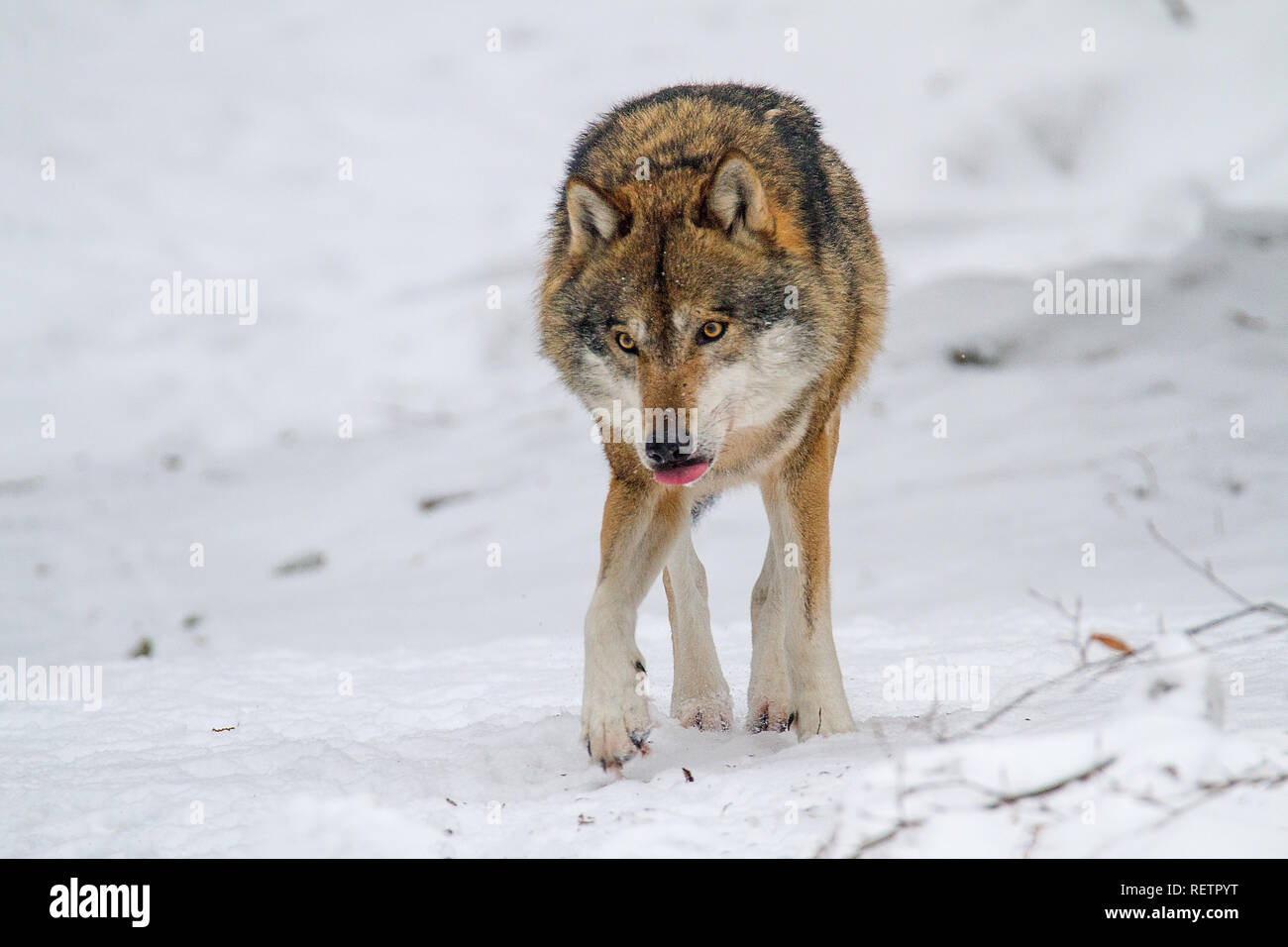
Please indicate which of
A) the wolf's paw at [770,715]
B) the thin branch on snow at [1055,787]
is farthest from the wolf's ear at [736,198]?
the thin branch on snow at [1055,787]

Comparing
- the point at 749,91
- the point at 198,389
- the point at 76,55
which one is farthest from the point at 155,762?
the point at 76,55

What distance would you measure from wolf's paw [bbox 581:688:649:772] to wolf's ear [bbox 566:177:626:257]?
4.95ft

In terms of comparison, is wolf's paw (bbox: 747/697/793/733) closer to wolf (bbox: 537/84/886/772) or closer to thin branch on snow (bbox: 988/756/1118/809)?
wolf (bbox: 537/84/886/772)

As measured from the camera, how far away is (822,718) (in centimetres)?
394

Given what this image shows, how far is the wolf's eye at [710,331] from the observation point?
3590mm

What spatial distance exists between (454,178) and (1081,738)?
34.9ft

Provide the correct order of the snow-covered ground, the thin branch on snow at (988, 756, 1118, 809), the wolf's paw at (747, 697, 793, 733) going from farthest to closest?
the wolf's paw at (747, 697, 793, 733), the snow-covered ground, the thin branch on snow at (988, 756, 1118, 809)

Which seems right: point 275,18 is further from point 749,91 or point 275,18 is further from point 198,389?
point 749,91

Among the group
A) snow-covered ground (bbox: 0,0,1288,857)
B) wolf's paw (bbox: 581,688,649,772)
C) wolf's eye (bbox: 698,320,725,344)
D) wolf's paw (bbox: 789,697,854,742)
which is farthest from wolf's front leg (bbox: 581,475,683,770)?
wolf's paw (bbox: 789,697,854,742)

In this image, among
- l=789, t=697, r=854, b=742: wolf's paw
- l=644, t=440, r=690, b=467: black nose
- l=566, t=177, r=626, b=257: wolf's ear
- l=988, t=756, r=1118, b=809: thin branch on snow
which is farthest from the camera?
l=789, t=697, r=854, b=742: wolf's paw

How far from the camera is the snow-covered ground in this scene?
109 inches

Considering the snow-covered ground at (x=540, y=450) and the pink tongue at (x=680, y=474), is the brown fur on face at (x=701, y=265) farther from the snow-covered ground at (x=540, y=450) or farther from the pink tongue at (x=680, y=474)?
the snow-covered ground at (x=540, y=450)

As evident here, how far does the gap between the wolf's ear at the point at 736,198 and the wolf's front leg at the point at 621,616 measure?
935mm

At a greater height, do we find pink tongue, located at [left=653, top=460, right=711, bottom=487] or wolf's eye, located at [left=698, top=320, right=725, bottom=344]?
wolf's eye, located at [left=698, top=320, right=725, bottom=344]
